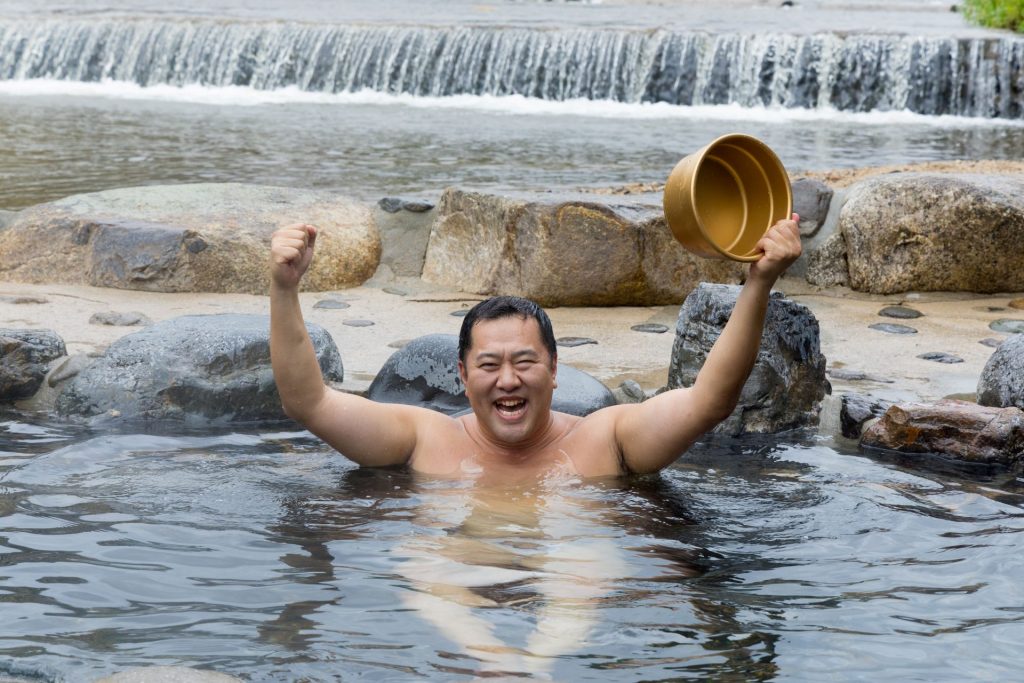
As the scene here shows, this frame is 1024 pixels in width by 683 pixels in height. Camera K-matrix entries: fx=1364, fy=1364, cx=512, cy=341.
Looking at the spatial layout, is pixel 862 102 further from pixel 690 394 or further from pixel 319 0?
pixel 690 394

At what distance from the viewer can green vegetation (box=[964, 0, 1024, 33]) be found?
1856 cm

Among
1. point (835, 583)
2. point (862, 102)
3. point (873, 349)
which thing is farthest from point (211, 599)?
point (862, 102)

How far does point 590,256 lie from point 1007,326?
196 centimetres

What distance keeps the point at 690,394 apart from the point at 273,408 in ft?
6.81

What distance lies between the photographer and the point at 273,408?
5234mm

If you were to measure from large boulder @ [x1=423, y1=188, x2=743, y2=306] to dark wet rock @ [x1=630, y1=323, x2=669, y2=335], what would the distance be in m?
0.37

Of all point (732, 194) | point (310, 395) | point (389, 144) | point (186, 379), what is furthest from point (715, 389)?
point (389, 144)

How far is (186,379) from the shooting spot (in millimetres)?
5191

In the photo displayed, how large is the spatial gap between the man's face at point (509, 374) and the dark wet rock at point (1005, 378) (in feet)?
6.39

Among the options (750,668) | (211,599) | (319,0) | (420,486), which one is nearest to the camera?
(750,668)

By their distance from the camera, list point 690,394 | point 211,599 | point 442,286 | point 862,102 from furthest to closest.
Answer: point 862,102 < point 442,286 < point 690,394 < point 211,599

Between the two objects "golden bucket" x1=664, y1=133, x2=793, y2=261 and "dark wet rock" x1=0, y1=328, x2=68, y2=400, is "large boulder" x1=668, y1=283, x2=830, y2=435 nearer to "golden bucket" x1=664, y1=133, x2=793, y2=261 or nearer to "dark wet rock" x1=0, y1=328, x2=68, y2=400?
"golden bucket" x1=664, y1=133, x2=793, y2=261

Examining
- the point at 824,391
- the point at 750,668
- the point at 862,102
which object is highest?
the point at 862,102

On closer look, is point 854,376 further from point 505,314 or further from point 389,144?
point 389,144
